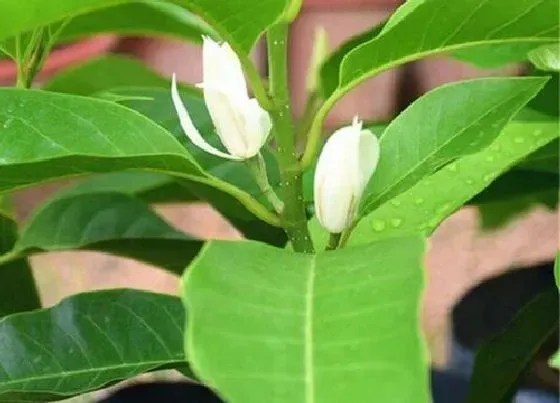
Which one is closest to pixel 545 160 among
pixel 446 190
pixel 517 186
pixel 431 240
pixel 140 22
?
pixel 517 186

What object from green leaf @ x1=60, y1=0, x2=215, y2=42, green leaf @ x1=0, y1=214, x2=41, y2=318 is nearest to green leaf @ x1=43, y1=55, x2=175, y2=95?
green leaf @ x1=60, y1=0, x2=215, y2=42

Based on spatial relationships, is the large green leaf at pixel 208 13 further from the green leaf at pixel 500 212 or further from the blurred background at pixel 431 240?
the blurred background at pixel 431 240

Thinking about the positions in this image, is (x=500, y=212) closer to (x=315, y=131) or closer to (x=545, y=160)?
(x=545, y=160)

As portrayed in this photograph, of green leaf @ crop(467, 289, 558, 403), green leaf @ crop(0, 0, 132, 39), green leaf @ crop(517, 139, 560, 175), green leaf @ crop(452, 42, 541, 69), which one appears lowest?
green leaf @ crop(467, 289, 558, 403)

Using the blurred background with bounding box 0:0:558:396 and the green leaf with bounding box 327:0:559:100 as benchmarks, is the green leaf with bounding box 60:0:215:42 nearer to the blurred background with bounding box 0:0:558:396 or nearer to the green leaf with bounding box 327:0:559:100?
the green leaf with bounding box 327:0:559:100

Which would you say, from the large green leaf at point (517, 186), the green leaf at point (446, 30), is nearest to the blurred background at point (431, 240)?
the large green leaf at point (517, 186)
